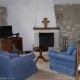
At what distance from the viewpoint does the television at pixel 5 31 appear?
7.37 m

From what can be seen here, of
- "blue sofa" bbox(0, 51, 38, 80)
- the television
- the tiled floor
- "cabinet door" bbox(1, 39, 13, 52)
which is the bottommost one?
the tiled floor

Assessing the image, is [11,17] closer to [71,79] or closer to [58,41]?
[58,41]

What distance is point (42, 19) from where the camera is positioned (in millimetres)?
8016

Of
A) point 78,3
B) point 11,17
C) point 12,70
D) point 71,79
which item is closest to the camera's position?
point 12,70

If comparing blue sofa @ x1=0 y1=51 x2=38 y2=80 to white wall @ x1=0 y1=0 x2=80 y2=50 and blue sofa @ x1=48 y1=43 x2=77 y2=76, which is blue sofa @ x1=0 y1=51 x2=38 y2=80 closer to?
blue sofa @ x1=48 y1=43 x2=77 y2=76

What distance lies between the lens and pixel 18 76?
4.52 metres

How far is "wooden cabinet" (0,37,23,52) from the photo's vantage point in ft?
23.7

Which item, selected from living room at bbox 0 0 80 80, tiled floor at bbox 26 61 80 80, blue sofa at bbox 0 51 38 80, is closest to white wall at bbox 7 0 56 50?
living room at bbox 0 0 80 80

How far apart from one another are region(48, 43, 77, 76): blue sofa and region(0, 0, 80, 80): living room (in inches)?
94.7

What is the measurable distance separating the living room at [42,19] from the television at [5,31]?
0.48 metres

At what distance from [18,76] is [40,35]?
12.2 ft

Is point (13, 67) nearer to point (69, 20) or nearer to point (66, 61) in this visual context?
point (66, 61)

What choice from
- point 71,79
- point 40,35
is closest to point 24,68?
point 71,79

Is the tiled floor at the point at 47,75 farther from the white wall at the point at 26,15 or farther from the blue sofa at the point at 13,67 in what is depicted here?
the white wall at the point at 26,15
